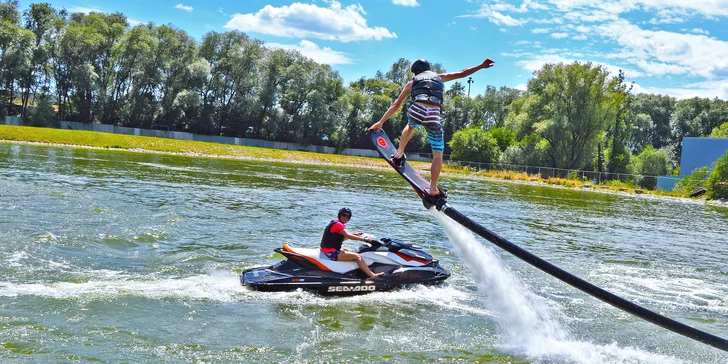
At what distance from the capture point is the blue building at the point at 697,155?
61438 millimetres

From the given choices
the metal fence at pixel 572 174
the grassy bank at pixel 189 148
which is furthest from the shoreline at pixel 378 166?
the metal fence at pixel 572 174

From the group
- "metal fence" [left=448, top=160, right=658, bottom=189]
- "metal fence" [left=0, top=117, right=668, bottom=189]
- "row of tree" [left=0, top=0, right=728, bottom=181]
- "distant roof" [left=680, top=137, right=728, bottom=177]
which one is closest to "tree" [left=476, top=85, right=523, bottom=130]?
"row of tree" [left=0, top=0, right=728, bottom=181]

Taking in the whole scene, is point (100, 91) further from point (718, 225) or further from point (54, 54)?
point (718, 225)

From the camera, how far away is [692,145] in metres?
63.9

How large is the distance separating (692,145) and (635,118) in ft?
195

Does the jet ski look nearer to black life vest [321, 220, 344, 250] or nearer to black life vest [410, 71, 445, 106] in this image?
black life vest [321, 220, 344, 250]

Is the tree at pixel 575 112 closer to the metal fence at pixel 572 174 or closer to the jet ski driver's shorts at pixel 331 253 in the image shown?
the metal fence at pixel 572 174

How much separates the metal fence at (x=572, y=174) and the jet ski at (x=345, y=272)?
5618cm

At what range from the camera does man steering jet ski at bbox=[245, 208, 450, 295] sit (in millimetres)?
12031

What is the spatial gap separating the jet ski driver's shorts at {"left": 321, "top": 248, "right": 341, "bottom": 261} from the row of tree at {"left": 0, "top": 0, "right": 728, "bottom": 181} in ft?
218

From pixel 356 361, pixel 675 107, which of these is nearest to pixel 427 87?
pixel 356 361

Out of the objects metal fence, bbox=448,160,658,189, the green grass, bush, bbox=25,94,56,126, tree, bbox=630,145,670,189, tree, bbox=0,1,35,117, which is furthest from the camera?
tree, bbox=630,145,670,189

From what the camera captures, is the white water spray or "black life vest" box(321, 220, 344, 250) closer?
the white water spray

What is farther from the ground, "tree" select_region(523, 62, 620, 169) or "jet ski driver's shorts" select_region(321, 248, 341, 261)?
"tree" select_region(523, 62, 620, 169)
